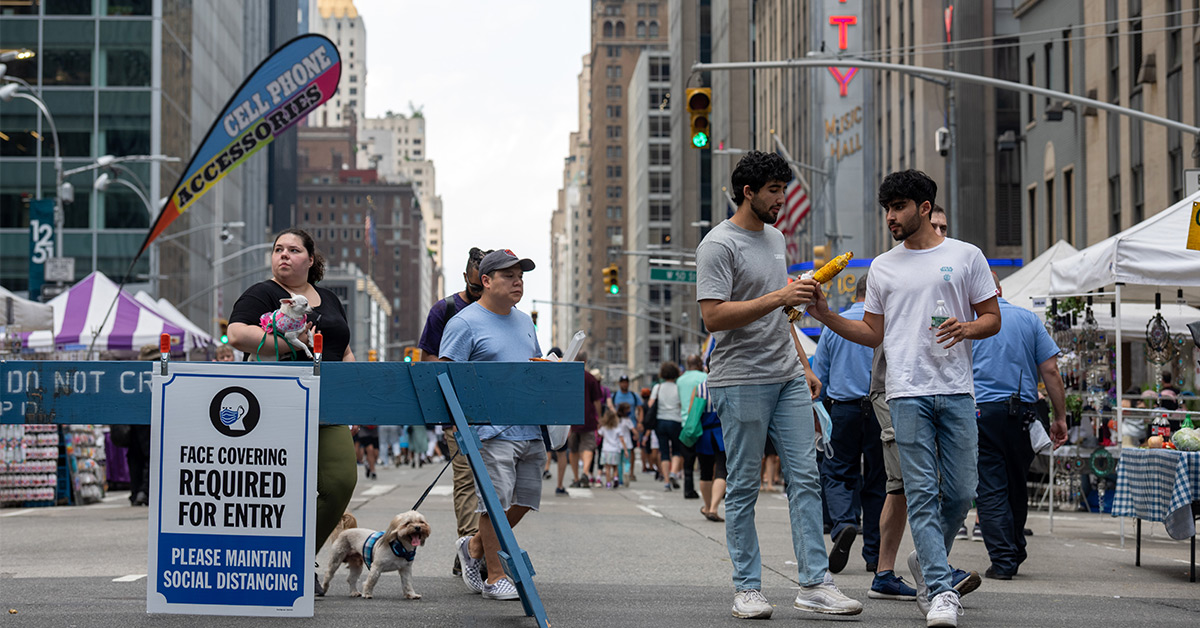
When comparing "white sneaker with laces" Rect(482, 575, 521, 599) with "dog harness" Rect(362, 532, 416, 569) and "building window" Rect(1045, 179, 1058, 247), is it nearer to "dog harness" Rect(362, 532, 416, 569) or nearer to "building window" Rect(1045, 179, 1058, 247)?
"dog harness" Rect(362, 532, 416, 569)

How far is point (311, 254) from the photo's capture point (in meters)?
7.25

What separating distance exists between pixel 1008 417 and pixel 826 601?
9.95 ft

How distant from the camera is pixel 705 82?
11606cm

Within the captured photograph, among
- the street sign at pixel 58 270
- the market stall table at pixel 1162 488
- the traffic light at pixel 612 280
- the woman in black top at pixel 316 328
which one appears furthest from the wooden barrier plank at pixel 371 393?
the traffic light at pixel 612 280

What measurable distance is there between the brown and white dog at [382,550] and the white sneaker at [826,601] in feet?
6.16

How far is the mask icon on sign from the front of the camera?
230 inches

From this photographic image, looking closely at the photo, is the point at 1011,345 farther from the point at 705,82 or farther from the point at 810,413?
the point at 705,82

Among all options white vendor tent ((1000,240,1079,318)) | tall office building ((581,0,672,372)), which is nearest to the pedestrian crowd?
white vendor tent ((1000,240,1079,318))

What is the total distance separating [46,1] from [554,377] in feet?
186

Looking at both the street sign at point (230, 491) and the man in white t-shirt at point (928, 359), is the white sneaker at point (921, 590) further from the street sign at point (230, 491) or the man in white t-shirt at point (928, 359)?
the street sign at point (230, 491)

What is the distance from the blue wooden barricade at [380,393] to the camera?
5.91m

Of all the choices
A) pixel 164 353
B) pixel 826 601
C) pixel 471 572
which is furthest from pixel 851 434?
pixel 164 353

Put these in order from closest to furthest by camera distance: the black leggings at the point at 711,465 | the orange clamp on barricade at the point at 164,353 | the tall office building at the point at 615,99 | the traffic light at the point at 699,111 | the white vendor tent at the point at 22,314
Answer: the orange clamp on barricade at the point at 164,353 < the black leggings at the point at 711,465 < the white vendor tent at the point at 22,314 < the traffic light at the point at 699,111 < the tall office building at the point at 615,99

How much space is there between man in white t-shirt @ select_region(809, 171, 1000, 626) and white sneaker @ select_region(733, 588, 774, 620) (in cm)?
75
